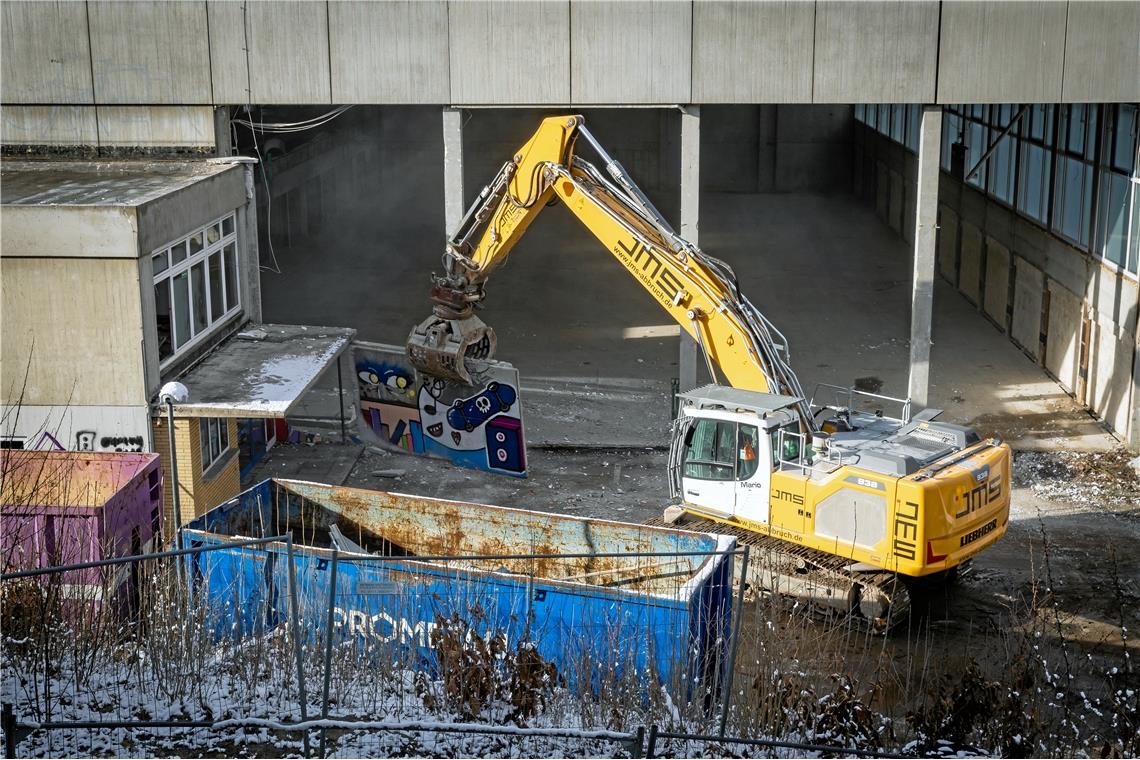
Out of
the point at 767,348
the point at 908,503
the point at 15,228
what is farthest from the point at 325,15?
the point at 908,503

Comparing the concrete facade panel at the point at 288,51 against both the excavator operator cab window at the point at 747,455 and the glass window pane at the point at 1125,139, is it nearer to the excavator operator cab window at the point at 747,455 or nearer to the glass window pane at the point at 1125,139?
the excavator operator cab window at the point at 747,455

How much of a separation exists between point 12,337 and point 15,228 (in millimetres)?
1320

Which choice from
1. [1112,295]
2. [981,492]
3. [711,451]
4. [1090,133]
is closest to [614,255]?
[711,451]

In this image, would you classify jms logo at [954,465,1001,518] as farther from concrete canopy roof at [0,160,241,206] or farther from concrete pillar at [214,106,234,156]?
concrete pillar at [214,106,234,156]

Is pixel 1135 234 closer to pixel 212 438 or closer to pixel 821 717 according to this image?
pixel 821 717

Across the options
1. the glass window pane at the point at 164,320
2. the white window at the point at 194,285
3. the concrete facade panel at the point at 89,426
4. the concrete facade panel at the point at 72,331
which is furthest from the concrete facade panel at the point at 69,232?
the concrete facade panel at the point at 89,426

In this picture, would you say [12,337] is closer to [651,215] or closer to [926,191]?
[651,215]

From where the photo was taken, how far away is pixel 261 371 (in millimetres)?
17781

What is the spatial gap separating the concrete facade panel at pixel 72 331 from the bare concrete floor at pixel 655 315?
7379 millimetres

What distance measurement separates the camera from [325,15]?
20250 mm

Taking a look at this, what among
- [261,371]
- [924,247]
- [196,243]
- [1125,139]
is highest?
[1125,139]

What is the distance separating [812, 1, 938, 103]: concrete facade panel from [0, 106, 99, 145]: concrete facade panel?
37.5 ft

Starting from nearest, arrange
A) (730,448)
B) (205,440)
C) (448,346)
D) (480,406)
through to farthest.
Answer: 1. (730,448)
2. (205,440)
3. (448,346)
4. (480,406)

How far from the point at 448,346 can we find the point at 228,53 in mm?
5901
